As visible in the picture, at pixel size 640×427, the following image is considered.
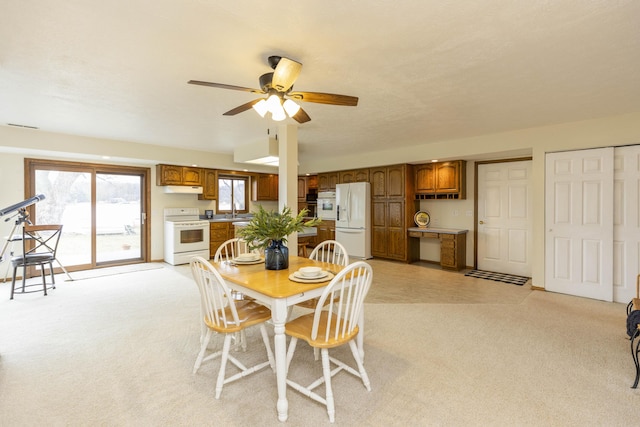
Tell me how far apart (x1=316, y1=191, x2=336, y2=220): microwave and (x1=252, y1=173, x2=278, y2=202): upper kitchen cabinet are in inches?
48.5

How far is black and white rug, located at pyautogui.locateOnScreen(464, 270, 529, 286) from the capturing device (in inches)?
191

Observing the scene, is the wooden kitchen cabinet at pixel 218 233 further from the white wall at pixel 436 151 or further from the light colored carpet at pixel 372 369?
the light colored carpet at pixel 372 369

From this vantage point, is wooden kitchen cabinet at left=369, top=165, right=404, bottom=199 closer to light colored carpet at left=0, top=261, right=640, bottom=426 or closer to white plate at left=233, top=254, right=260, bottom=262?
light colored carpet at left=0, top=261, right=640, bottom=426

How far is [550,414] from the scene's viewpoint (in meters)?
1.82

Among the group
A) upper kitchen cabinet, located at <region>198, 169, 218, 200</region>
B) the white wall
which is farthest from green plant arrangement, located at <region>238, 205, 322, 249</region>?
upper kitchen cabinet, located at <region>198, 169, 218, 200</region>

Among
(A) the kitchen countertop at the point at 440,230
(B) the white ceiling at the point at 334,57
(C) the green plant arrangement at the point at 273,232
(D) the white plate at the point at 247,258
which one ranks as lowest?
(D) the white plate at the point at 247,258

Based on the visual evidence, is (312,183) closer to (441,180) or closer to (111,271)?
(441,180)

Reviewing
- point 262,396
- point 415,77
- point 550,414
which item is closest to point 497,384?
point 550,414

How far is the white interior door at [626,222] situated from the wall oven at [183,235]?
676 centimetres

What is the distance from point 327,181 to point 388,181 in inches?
69.3

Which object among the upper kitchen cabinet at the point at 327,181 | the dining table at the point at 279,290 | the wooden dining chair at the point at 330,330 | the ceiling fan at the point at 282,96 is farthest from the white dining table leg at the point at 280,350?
the upper kitchen cabinet at the point at 327,181

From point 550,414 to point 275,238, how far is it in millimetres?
2110

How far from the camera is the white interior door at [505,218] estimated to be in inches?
203

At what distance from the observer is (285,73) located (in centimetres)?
209
